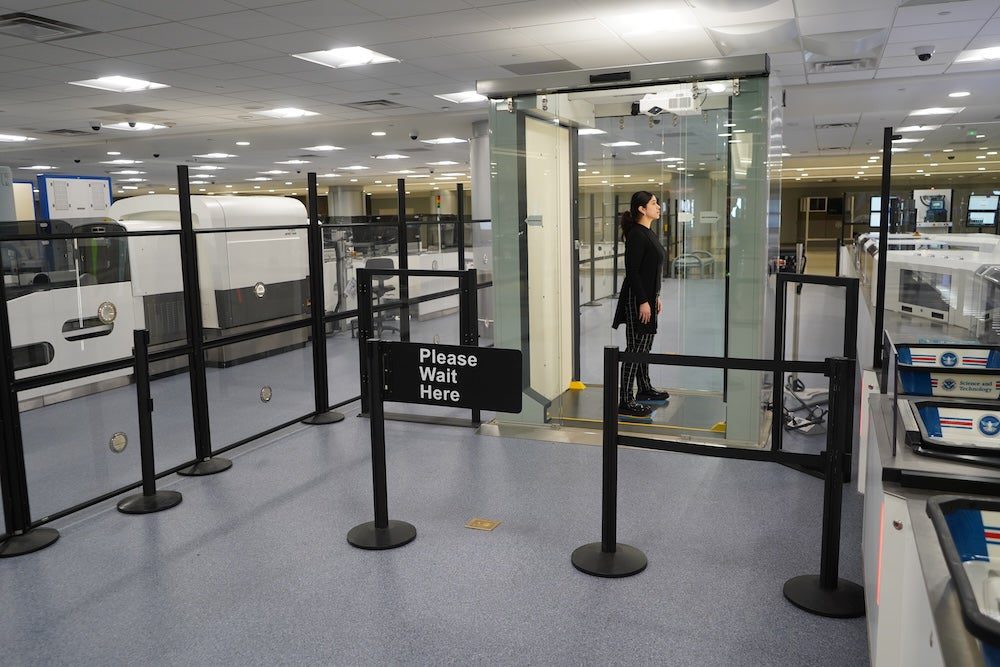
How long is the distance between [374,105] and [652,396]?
7223mm

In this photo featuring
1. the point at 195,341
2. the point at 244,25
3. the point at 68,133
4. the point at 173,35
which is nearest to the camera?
the point at 195,341

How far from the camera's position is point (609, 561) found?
11.4ft

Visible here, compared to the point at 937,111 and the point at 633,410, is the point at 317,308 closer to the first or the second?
the point at 633,410

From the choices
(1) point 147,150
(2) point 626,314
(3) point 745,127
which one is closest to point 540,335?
(2) point 626,314

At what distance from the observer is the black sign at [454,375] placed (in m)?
3.39

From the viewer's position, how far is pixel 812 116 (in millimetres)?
12953

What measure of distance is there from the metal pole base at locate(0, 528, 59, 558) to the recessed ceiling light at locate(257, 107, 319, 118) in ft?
29.1

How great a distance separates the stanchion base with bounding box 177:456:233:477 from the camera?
4871 millimetres

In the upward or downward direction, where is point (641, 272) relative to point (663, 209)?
downward

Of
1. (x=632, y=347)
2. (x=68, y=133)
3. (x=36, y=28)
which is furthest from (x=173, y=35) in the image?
(x=68, y=133)

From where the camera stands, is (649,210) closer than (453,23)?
Yes

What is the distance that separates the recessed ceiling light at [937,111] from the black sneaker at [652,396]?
9.24 meters

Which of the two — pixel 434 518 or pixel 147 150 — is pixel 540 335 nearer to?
pixel 434 518

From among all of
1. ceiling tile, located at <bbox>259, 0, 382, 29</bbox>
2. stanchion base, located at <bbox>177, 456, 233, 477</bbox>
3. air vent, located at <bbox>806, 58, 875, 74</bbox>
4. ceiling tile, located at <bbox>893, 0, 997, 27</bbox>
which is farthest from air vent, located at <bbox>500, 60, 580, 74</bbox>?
stanchion base, located at <bbox>177, 456, 233, 477</bbox>
